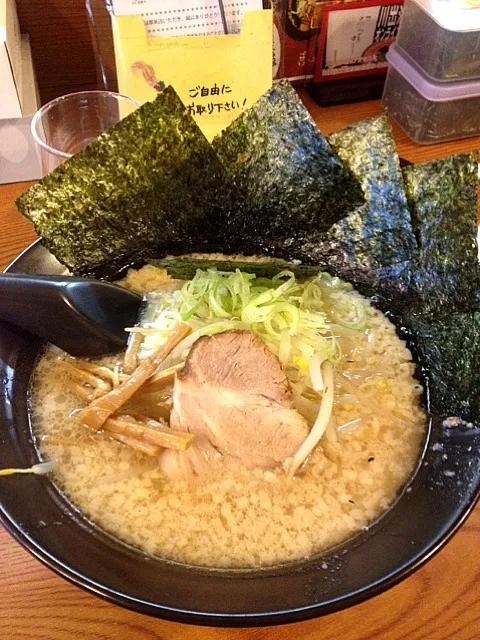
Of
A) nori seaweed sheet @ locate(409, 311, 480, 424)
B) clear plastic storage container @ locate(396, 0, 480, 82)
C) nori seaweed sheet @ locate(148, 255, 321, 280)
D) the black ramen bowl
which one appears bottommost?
the black ramen bowl

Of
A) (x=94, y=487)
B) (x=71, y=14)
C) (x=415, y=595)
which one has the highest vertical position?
(x=71, y=14)

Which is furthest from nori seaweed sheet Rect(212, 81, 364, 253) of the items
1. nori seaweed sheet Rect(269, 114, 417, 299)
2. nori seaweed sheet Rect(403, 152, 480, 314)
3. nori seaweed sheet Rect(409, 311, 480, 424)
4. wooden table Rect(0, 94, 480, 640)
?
wooden table Rect(0, 94, 480, 640)

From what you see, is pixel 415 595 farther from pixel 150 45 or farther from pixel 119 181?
pixel 150 45

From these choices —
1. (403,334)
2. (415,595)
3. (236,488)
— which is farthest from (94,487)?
(403,334)

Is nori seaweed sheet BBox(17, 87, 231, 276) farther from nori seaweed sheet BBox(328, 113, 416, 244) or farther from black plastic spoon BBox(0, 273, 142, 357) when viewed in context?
nori seaweed sheet BBox(328, 113, 416, 244)

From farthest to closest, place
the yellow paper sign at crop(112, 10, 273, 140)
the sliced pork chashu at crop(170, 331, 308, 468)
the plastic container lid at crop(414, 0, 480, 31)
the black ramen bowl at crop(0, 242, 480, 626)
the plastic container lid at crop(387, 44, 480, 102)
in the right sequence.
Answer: the plastic container lid at crop(387, 44, 480, 102), the plastic container lid at crop(414, 0, 480, 31), the yellow paper sign at crop(112, 10, 273, 140), the sliced pork chashu at crop(170, 331, 308, 468), the black ramen bowl at crop(0, 242, 480, 626)

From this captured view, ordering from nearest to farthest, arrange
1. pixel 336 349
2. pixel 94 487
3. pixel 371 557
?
1. pixel 371 557
2. pixel 94 487
3. pixel 336 349

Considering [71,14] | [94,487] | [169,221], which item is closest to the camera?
[94,487]
